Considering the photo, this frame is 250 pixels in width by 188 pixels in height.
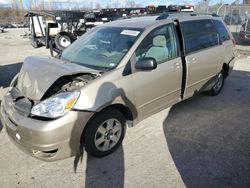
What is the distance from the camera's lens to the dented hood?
2979mm

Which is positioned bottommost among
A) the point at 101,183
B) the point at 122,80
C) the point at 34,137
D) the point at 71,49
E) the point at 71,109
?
the point at 101,183

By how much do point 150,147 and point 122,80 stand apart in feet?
3.42

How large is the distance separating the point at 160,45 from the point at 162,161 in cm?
172

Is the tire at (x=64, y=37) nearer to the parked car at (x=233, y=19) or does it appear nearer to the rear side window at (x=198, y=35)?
the rear side window at (x=198, y=35)

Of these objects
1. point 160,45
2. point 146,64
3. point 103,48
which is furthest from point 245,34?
point 146,64

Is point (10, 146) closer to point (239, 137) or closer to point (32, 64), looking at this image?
point (32, 64)

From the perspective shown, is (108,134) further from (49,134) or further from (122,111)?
(49,134)

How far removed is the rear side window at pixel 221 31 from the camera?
16.8 feet

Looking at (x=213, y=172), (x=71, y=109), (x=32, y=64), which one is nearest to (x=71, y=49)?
(x=32, y=64)

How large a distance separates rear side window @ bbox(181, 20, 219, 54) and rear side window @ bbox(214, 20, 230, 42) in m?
0.19

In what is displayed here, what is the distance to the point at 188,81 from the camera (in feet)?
14.0

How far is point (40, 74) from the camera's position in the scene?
124 inches

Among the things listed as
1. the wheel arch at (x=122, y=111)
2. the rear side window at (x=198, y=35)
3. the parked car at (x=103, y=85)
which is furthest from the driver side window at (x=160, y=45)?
the wheel arch at (x=122, y=111)

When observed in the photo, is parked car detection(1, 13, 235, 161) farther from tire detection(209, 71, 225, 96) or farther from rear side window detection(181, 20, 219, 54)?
tire detection(209, 71, 225, 96)
